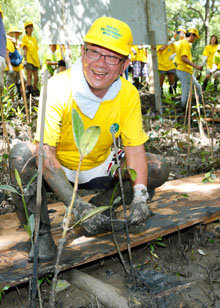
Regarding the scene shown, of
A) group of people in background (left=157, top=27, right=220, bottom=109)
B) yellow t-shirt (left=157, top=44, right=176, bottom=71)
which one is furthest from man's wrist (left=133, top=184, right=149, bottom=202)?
yellow t-shirt (left=157, top=44, right=176, bottom=71)

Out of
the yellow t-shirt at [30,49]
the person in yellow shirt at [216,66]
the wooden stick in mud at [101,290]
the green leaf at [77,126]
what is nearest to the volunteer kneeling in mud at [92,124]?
the wooden stick in mud at [101,290]

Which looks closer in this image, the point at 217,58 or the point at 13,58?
the point at 13,58

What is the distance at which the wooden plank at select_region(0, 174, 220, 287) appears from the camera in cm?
184

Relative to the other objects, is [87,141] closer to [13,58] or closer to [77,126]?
[77,126]

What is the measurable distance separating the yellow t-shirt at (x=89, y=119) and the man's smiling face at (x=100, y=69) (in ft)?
0.43

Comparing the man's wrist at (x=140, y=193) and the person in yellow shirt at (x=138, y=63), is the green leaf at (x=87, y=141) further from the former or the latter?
the person in yellow shirt at (x=138, y=63)

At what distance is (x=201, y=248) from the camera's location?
2.29 meters

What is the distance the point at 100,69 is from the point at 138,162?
631 millimetres

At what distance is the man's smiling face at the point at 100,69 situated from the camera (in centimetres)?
211

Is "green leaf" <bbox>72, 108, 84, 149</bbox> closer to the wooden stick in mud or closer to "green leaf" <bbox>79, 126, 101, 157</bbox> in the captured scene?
"green leaf" <bbox>79, 126, 101, 157</bbox>

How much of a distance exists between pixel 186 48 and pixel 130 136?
4851 millimetres

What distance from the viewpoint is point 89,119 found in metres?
2.27

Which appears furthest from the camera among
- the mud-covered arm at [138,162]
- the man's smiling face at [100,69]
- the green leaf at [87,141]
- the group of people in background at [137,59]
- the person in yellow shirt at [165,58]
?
the person in yellow shirt at [165,58]

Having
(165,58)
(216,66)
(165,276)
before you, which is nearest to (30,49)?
(165,58)
